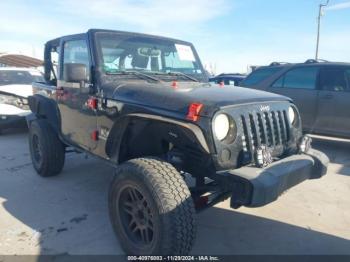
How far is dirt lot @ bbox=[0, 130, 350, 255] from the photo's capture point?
3.23 m

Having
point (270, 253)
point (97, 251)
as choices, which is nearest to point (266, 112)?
point (270, 253)

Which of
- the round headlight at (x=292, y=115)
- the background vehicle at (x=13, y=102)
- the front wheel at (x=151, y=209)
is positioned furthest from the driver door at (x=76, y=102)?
the background vehicle at (x=13, y=102)

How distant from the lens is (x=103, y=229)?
11.6 feet

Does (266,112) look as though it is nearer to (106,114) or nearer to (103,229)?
(106,114)

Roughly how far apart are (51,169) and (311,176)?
3.38 meters

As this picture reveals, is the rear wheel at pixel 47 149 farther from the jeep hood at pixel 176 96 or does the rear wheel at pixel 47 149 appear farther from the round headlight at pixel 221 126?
the round headlight at pixel 221 126

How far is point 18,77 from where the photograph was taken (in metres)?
8.80

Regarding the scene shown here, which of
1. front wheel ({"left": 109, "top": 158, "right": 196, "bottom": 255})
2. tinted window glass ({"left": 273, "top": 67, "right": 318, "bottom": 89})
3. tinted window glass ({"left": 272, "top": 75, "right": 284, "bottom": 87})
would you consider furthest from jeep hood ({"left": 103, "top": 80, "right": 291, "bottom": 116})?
tinted window glass ({"left": 272, "top": 75, "right": 284, "bottom": 87})

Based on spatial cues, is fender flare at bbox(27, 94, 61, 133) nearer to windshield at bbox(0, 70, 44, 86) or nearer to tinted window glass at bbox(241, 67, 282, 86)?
windshield at bbox(0, 70, 44, 86)

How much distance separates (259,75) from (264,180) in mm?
5483

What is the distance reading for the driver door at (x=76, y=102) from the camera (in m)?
3.86

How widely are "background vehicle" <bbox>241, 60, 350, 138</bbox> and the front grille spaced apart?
3.65m

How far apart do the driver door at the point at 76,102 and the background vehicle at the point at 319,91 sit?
4.39 m

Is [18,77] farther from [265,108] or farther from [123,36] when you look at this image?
[265,108]
